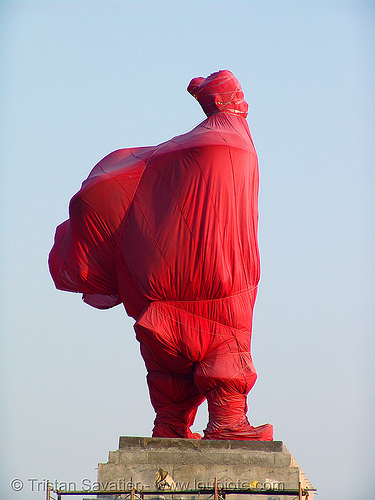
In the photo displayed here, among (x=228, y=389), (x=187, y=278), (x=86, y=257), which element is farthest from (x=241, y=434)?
(x=86, y=257)

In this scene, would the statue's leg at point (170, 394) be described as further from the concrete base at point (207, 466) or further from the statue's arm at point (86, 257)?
the statue's arm at point (86, 257)

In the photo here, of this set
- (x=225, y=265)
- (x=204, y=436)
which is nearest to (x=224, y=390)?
(x=204, y=436)

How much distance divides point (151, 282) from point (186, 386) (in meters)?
2.57

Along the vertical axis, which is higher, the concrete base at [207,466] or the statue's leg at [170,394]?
the statue's leg at [170,394]

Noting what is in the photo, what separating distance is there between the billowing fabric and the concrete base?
58 cm

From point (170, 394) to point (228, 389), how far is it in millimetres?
1659

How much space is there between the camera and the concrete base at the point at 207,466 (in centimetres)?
2484

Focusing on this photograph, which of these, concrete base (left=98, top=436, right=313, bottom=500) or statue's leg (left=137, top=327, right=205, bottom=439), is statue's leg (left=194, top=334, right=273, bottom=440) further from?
statue's leg (left=137, top=327, right=205, bottom=439)

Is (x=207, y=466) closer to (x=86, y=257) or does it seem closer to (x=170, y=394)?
(x=170, y=394)

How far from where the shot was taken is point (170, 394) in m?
27.1

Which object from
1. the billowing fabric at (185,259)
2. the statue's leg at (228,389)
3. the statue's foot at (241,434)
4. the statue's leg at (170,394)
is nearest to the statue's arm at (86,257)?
the billowing fabric at (185,259)

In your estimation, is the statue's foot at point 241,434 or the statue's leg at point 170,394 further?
the statue's leg at point 170,394

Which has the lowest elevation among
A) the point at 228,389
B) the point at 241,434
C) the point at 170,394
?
the point at 241,434

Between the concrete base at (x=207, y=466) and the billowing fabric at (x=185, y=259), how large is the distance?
584mm
